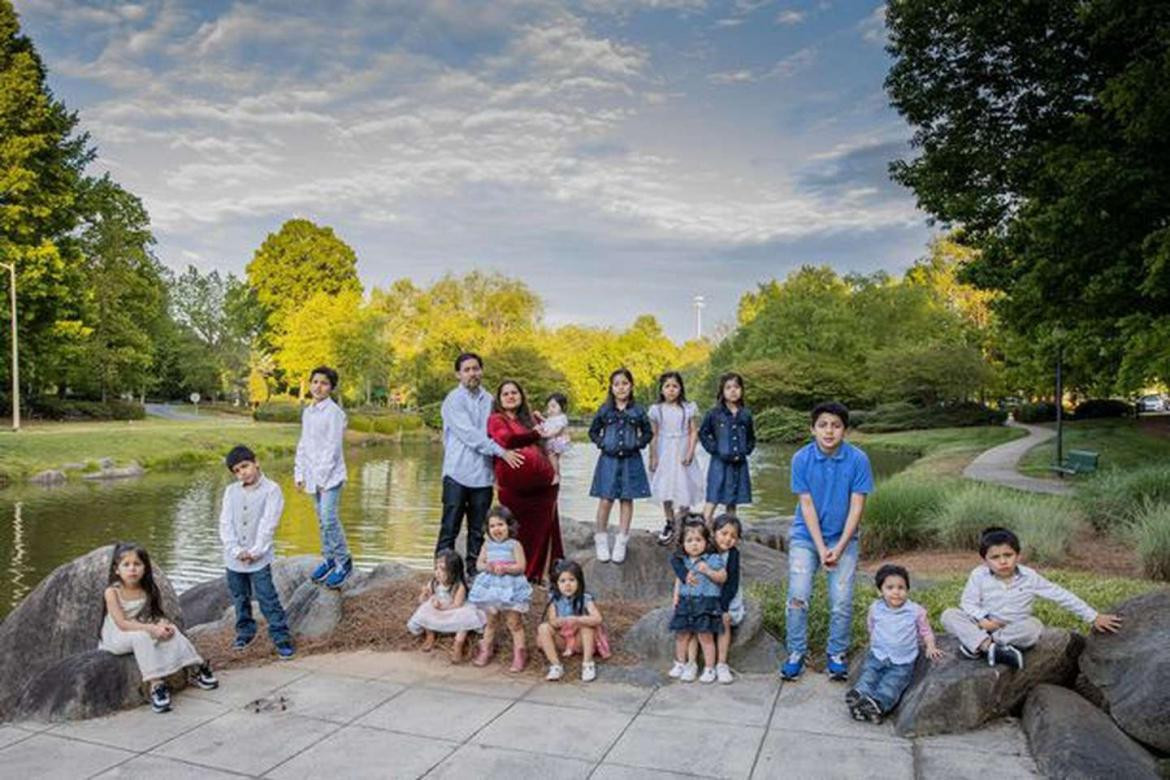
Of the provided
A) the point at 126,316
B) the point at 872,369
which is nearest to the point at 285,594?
the point at 126,316

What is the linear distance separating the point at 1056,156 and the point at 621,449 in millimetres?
10245

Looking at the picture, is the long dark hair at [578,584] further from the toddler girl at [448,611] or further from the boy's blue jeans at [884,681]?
the boy's blue jeans at [884,681]

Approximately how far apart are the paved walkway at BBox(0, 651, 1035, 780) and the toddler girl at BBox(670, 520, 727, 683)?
19 cm

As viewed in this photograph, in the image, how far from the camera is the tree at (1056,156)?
1178 cm

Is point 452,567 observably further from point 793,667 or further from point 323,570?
point 793,667

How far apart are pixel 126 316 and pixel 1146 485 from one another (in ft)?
135

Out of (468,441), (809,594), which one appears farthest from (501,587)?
(809,594)

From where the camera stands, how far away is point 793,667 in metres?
5.20

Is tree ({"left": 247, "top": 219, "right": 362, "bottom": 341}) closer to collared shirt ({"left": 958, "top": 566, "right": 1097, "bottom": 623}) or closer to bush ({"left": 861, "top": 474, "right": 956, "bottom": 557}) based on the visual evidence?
bush ({"left": 861, "top": 474, "right": 956, "bottom": 557})

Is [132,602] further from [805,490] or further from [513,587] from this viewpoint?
[805,490]

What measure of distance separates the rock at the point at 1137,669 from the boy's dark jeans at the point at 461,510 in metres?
4.08

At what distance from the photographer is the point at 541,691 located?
508 cm

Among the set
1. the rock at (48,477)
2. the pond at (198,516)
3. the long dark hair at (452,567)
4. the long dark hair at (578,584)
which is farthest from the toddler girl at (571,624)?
the rock at (48,477)

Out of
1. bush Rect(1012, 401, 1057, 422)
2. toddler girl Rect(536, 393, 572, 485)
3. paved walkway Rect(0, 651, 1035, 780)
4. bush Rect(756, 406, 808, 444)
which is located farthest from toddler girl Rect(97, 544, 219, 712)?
bush Rect(1012, 401, 1057, 422)
